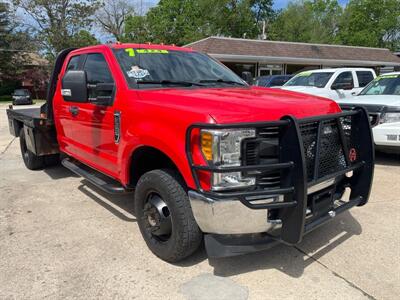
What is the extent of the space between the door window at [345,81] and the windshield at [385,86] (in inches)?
112

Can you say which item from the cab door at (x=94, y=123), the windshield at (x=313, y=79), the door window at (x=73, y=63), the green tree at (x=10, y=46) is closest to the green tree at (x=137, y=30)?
the green tree at (x=10, y=46)

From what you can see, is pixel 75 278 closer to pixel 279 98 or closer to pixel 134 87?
pixel 134 87

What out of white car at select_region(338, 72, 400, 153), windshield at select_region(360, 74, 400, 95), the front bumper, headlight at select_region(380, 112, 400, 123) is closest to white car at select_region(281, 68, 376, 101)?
windshield at select_region(360, 74, 400, 95)

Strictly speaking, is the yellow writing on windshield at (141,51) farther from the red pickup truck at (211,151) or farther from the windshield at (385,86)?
the windshield at (385,86)

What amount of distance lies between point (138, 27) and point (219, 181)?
1669 inches

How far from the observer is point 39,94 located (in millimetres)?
42656

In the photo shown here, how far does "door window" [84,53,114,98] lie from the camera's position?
4117 millimetres

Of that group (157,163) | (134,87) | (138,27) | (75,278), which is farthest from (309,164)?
(138,27)

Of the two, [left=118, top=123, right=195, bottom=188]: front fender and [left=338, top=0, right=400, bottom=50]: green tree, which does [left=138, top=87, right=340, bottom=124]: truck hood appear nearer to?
[left=118, top=123, right=195, bottom=188]: front fender

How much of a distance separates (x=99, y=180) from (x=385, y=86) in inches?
252

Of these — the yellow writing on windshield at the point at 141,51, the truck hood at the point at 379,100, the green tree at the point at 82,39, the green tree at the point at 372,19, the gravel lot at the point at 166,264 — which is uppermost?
the green tree at the point at 372,19

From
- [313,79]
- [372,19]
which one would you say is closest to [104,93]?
[313,79]

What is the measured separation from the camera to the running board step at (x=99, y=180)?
4.01m

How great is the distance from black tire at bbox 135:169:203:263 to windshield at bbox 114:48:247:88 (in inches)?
41.8
